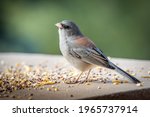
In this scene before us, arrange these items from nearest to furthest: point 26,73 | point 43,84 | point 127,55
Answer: point 43,84 < point 26,73 < point 127,55

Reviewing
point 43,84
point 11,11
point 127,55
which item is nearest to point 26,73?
point 43,84

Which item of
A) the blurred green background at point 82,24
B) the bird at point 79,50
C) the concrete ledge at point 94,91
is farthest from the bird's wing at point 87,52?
the blurred green background at point 82,24

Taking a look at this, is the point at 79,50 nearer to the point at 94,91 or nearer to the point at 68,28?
the point at 68,28

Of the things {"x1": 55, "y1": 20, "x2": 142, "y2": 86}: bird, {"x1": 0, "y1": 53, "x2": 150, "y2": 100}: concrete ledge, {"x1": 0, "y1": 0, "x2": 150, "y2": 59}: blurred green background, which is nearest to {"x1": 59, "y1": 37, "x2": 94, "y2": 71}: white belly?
{"x1": 55, "y1": 20, "x2": 142, "y2": 86}: bird

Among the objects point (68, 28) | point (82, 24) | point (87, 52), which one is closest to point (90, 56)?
point (87, 52)

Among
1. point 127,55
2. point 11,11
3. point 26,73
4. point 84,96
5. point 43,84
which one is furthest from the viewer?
point 11,11

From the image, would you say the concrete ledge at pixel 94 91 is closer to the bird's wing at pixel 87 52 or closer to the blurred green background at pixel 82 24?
the bird's wing at pixel 87 52

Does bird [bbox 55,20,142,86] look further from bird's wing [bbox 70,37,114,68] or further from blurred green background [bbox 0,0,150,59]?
blurred green background [bbox 0,0,150,59]

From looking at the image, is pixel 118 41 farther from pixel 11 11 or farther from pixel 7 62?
pixel 7 62
